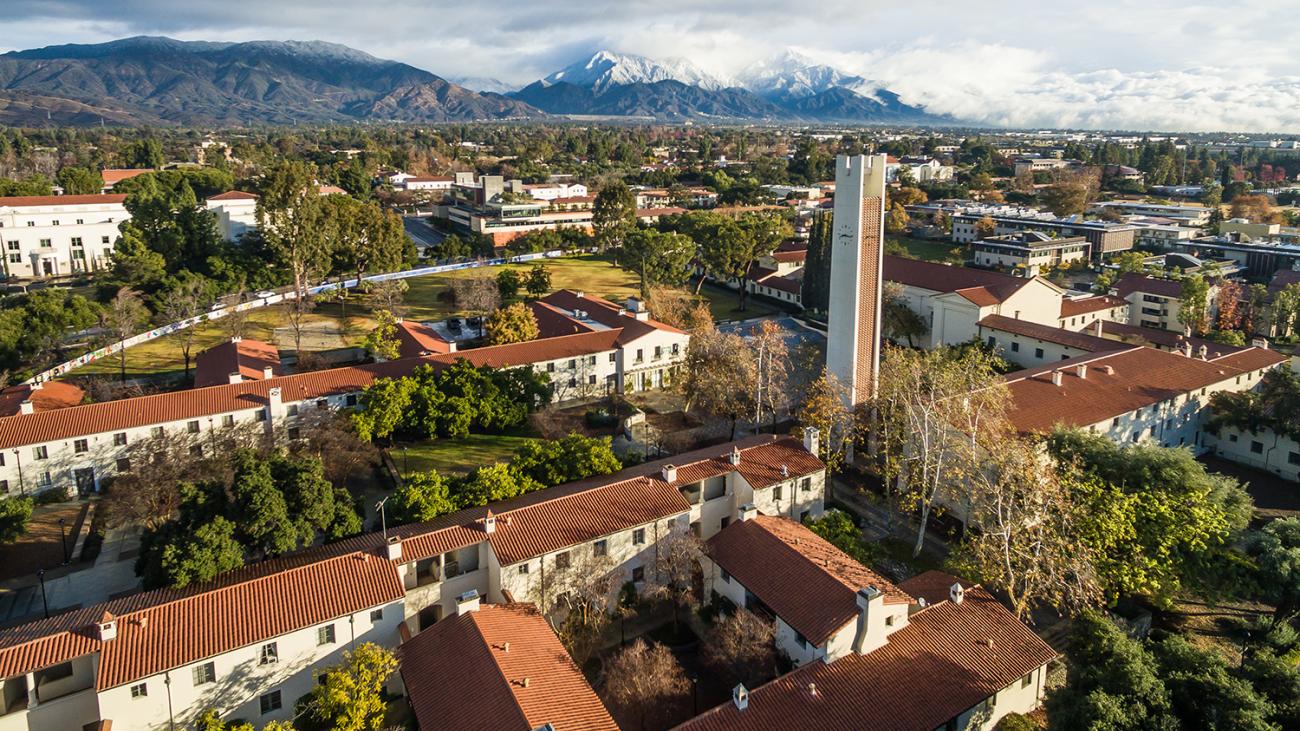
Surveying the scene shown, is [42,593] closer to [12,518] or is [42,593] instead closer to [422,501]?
[12,518]

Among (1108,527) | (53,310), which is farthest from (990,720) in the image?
(53,310)

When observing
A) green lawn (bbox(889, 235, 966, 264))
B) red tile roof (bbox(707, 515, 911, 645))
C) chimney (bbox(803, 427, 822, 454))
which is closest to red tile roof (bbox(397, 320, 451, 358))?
chimney (bbox(803, 427, 822, 454))

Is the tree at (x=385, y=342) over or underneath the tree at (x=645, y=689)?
over

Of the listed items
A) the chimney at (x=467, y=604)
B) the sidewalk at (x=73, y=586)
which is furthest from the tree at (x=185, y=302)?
the chimney at (x=467, y=604)

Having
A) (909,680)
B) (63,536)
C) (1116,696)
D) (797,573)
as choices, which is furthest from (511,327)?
(1116,696)

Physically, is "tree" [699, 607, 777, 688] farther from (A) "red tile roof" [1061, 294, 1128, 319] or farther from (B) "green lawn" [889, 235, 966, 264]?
(B) "green lawn" [889, 235, 966, 264]

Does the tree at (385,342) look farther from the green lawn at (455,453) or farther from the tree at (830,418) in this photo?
the tree at (830,418)
